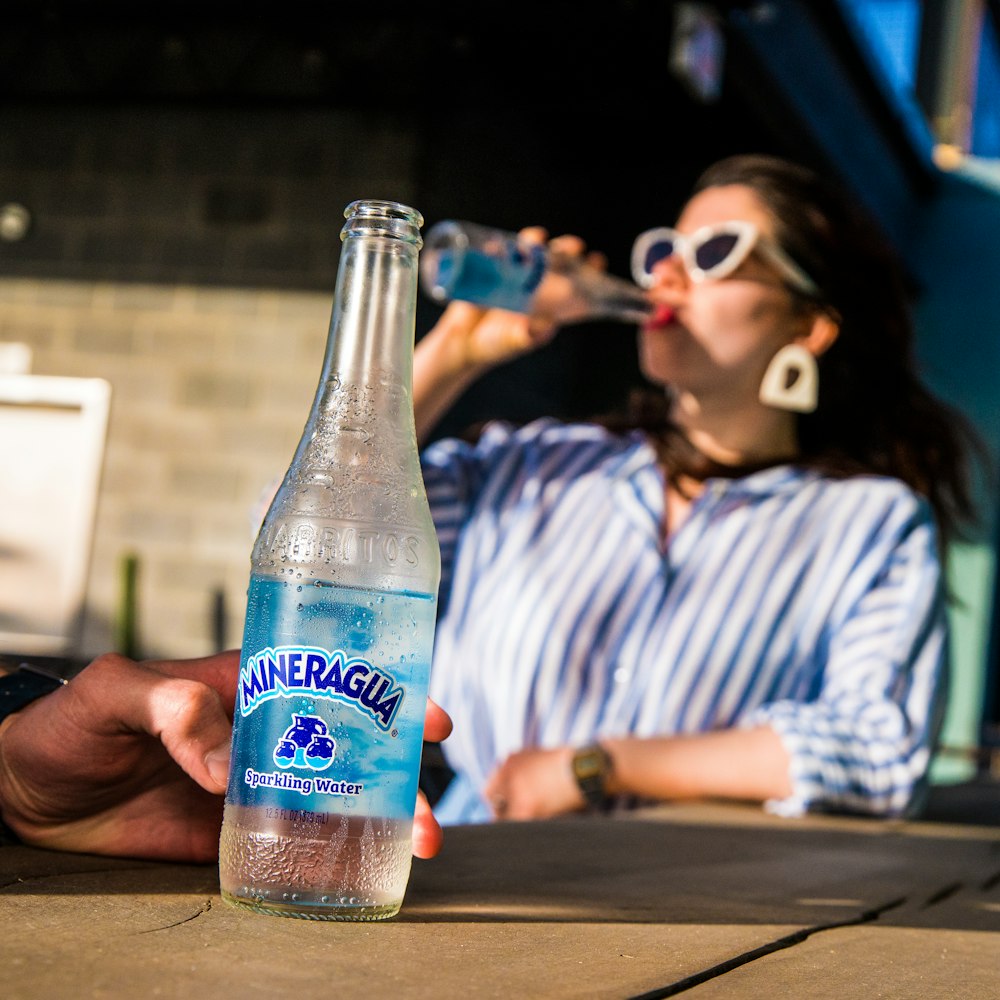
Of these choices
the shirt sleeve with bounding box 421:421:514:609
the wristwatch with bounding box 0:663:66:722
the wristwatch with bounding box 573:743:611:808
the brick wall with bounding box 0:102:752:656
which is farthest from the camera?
the brick wall with bounding box 0:102:752:656

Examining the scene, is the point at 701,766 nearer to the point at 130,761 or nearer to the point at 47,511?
the point at 130,761

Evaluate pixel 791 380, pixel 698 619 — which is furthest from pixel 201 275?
pixel 698 619

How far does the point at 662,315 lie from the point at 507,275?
9.6 inches

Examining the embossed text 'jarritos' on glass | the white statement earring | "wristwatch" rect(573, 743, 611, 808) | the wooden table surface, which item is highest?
the embossed text 'jarritos' on glass

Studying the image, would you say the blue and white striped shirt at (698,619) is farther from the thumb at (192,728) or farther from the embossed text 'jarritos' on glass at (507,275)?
the thumb at (192,728)

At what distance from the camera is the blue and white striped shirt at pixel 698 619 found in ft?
6.12

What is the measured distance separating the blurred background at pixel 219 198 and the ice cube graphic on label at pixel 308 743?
413 cm

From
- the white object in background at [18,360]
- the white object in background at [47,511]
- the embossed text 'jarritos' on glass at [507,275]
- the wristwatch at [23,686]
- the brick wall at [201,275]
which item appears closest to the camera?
the wristwatch at [23,686]

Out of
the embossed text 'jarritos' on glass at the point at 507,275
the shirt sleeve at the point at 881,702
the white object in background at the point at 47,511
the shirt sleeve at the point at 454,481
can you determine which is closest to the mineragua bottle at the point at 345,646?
the shirt sleeve at the point at 881,702

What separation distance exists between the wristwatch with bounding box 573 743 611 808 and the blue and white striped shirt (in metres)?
0.17

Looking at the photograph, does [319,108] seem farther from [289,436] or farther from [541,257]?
[541,257]

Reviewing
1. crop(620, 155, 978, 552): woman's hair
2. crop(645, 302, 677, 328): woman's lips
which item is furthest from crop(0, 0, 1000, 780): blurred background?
crop(645, 302, 677, 328): woman's lips

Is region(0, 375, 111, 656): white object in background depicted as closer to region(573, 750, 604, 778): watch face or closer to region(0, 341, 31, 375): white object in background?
region(0, 341, 31, 375): white object in background

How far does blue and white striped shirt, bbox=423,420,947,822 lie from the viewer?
1.87 meters
